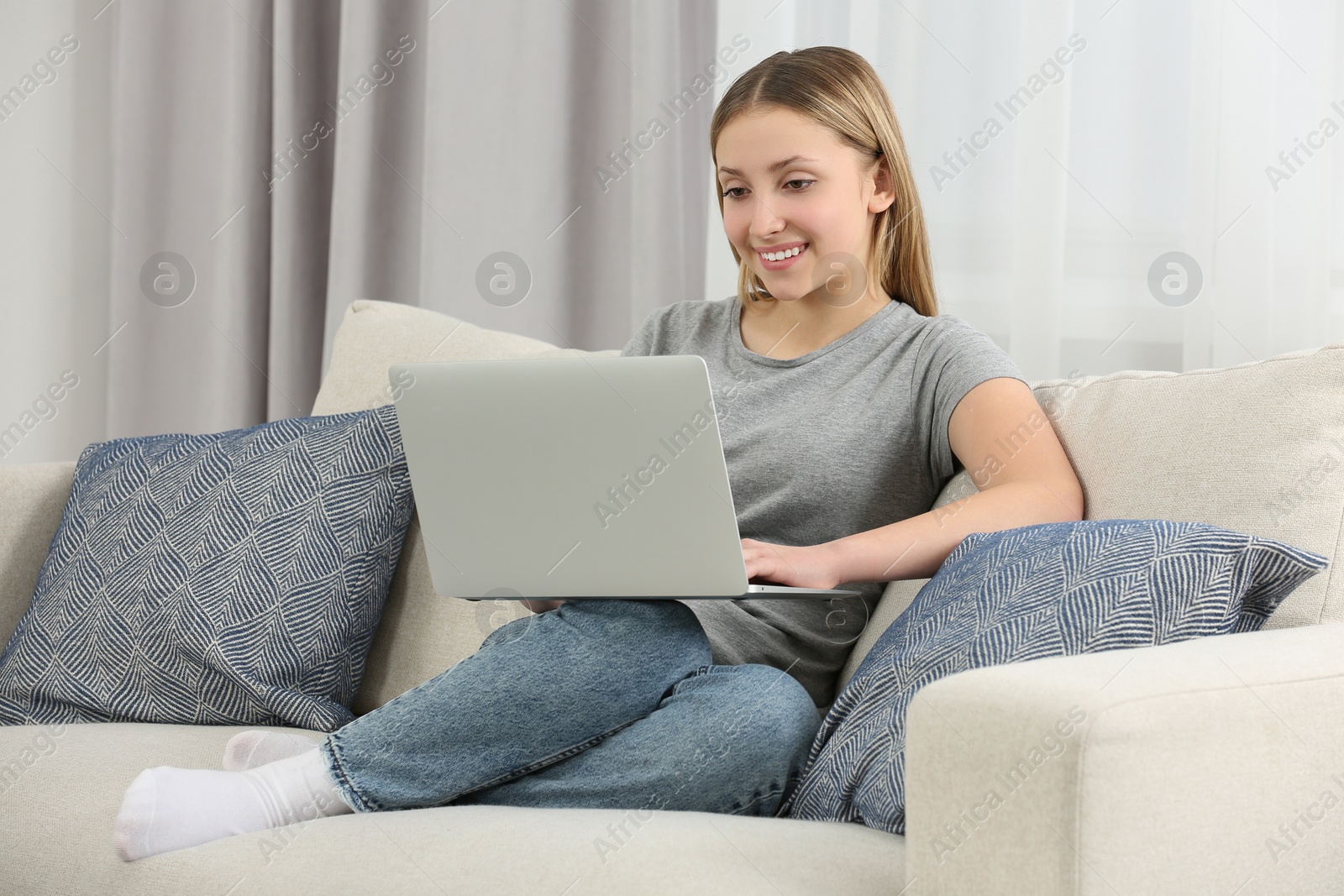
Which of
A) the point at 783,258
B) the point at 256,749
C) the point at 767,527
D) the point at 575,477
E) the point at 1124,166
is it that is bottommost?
the point at 256,749

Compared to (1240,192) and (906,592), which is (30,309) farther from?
(1240,192)

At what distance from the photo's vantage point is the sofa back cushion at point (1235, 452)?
917mm

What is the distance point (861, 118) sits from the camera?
133 cm

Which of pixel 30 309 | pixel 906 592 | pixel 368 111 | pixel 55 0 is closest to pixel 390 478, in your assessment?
pixel 906 592

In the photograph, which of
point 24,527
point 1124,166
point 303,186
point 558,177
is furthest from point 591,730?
point 303,186

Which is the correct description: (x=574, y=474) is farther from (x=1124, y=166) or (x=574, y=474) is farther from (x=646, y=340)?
(x=1124, y=166)

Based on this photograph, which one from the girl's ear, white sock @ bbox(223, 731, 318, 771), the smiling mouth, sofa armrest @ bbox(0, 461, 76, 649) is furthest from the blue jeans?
sofa armrest @ bbox(0, 461, 76, 649)

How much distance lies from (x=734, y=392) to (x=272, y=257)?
1435mm

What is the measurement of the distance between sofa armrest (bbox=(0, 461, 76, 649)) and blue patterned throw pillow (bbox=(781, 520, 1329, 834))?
1083mm

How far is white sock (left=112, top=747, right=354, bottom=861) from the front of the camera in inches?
33.0

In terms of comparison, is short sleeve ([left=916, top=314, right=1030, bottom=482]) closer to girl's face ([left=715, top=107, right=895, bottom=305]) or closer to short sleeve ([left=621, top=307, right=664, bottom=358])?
girl's face ([left=715, top=107, right=895, bottom=305])

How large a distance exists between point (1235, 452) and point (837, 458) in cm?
39

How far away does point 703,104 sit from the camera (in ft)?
6.88

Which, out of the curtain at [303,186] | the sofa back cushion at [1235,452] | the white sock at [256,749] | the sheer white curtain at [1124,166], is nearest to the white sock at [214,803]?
the white sock at [256,749]
